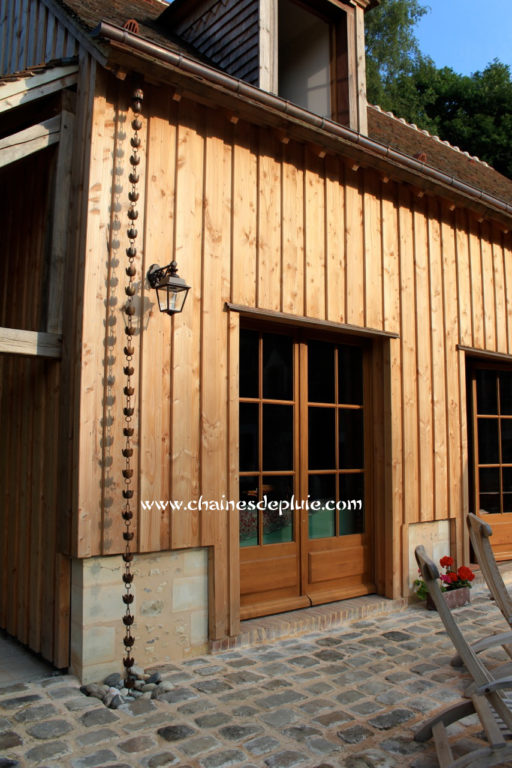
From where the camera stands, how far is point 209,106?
4152 millimetres

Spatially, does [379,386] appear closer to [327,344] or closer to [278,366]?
[327,344]

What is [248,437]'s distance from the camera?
4402 mm

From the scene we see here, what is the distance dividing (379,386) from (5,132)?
11.6ft

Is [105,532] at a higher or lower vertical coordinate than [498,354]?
lower

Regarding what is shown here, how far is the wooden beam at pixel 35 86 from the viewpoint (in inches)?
140

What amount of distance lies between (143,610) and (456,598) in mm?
2749

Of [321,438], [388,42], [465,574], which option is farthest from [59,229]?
[388,42]

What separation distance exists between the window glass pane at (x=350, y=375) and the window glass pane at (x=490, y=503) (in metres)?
2.04

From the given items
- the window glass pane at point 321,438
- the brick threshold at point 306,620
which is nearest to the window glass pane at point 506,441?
the brick threshold at point 306,620

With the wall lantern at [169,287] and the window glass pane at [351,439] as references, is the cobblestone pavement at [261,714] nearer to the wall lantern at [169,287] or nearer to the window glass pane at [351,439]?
the window glass pane at [351,439]

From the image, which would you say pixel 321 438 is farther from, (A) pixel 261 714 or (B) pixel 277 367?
(A) pixel 261 714

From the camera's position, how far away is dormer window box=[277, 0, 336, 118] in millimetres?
5457

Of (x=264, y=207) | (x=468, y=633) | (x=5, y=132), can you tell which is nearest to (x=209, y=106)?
(x=264, y=207)

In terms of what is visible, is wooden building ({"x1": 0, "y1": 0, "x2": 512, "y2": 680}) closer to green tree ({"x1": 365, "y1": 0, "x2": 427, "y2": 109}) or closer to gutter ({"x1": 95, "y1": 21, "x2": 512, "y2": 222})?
gutter ({"x1": 95, "y1": 21, "x2": 512, "y2": 222})
